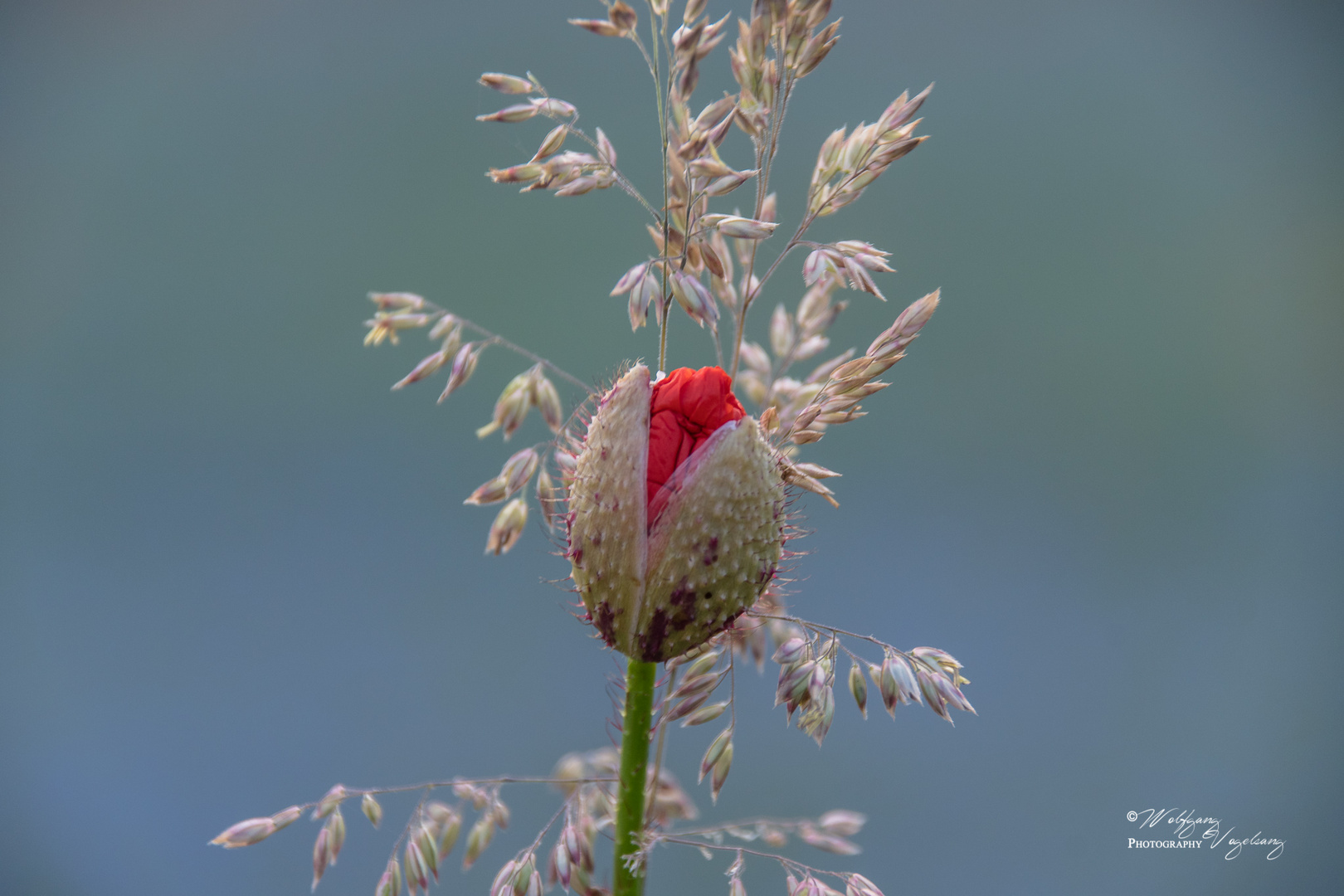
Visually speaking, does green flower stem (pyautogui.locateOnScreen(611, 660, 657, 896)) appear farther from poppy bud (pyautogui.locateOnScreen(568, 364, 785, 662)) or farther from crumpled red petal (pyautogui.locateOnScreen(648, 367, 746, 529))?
crumpled red petal (pyautogui.locateOnScreen(648, 367, 746, 529))

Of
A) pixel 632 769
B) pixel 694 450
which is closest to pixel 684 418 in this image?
pixel 694 450

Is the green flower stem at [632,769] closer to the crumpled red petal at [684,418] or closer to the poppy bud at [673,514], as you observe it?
the poppy bud at [673,514]

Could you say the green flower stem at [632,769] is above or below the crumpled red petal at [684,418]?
below

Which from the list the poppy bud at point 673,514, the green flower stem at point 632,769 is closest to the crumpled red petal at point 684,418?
the poppy bud at point 673,514

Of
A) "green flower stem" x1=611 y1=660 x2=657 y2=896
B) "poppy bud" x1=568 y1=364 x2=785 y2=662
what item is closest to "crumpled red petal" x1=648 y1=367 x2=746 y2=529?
"poppy bud" x1=568 y1=364 x2=785 y2=662

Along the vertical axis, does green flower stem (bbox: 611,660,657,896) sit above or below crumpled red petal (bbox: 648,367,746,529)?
below

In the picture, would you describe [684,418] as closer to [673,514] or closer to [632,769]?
[673,514]

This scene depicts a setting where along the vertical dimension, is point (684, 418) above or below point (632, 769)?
above

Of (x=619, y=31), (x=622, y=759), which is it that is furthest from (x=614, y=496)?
(x=619, y=31)
